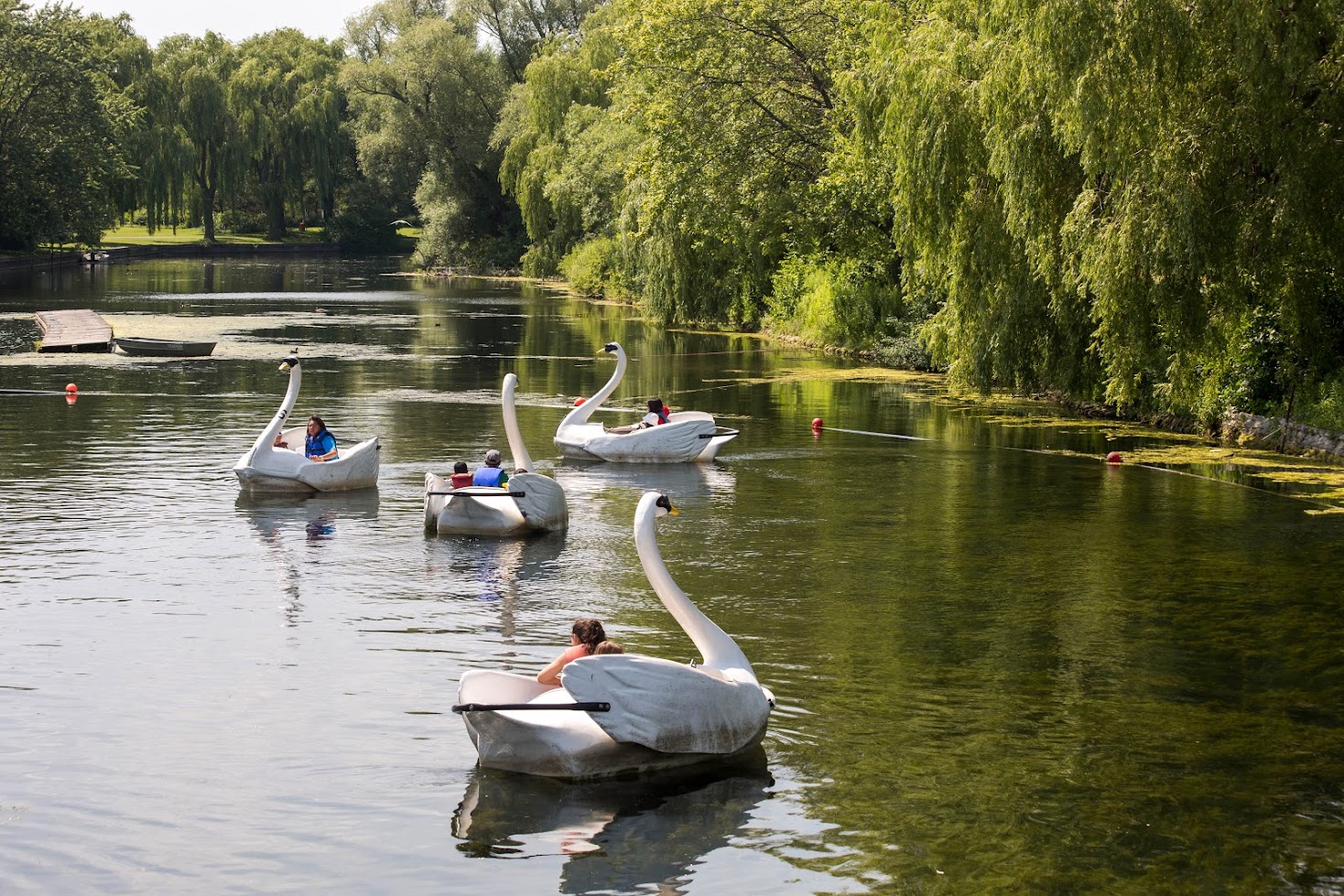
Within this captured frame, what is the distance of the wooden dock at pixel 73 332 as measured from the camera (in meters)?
41.2

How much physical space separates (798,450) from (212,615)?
1314 centimetres

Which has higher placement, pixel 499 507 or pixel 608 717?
pixel 499 507

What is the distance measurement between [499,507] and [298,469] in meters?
4.09

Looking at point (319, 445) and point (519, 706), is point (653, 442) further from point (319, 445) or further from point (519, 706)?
point (519, 706)

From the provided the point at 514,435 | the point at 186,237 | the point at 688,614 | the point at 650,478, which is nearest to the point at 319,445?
the point at 514,435

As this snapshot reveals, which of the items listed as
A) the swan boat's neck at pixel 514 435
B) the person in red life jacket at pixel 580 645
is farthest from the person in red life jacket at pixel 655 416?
the person in red life jacket at pixel 580 645

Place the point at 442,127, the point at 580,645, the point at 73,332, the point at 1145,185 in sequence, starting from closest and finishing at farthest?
the point at 580,645 < the point at 1145,185 < the point at 73,332 < the point at 442,127

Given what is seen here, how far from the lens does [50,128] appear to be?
276ft

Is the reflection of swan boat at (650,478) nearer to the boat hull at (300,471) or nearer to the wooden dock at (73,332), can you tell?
the boat hull at (300,471)

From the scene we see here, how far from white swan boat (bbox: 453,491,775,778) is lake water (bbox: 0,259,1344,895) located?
0.22 metres

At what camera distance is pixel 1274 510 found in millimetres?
20125

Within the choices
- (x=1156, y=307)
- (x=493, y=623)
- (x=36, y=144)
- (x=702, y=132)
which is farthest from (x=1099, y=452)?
(x=36, y=144)

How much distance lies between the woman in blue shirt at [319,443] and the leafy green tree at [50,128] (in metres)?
68.8

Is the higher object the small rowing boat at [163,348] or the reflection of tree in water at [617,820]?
the small rowing boat at [163,348]
